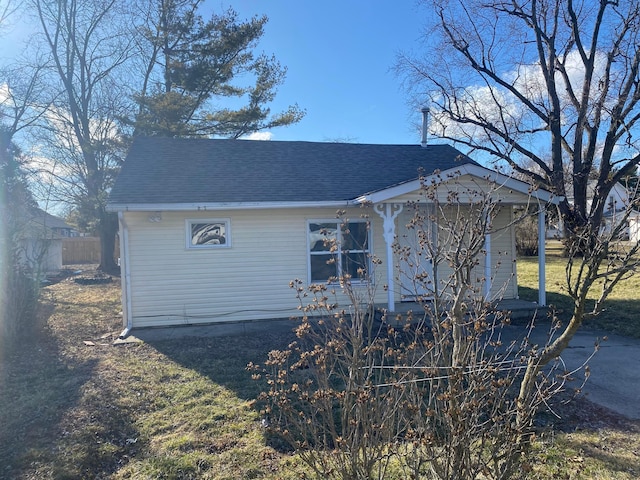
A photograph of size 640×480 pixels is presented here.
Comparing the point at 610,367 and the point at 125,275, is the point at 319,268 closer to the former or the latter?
the point at 125,275

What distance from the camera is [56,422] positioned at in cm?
422

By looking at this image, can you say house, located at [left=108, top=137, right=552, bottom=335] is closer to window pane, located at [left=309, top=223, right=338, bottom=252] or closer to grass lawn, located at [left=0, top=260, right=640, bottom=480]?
window pane, located at [left=309, top=223, right=338, bottom=252]

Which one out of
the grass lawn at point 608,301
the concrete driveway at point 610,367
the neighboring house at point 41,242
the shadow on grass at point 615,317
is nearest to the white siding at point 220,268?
the neighboring house at point 41,242

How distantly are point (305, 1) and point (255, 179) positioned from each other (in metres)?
5.93

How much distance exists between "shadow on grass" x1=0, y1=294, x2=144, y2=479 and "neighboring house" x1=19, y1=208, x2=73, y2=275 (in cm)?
259

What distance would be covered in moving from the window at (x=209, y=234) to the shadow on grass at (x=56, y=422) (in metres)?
3.23

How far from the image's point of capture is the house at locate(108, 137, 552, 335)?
852cm

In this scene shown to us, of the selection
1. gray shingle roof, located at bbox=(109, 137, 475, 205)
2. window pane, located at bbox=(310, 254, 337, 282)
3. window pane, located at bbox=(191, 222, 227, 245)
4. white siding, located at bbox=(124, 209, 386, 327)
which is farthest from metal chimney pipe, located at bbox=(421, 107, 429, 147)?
window pane, located at bbox=(191, 222, 227, 245)

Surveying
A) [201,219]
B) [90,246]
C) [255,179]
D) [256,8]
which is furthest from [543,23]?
[90,246]

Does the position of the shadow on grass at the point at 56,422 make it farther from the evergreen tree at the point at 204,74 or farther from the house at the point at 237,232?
the evergreen tree at the point at 204,74

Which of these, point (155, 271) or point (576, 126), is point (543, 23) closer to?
point (576, 126)

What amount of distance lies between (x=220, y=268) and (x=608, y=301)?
9249mm

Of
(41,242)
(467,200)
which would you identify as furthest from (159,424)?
(467,200)

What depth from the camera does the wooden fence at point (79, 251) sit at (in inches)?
1189
